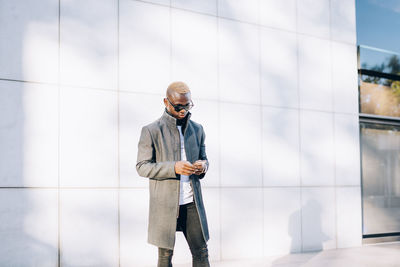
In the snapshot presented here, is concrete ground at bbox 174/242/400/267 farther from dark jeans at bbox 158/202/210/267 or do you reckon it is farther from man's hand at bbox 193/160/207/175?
man's hand at bbox 193/160/207/175

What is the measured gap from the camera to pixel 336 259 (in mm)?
6785

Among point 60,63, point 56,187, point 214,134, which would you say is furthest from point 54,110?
point 214,134

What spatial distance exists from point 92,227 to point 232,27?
377cm

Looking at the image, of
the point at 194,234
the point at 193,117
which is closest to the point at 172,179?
the point at 194,234

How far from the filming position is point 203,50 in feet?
22.1

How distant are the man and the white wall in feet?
7.94

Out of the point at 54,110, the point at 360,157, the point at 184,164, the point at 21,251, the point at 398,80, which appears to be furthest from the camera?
the point at 398,80

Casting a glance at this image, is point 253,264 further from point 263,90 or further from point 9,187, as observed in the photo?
point 9,187

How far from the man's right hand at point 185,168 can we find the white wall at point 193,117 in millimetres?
2774

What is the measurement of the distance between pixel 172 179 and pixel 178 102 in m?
0.60

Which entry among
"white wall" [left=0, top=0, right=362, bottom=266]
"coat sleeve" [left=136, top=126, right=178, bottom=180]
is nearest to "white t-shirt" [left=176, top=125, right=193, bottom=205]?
"coat sleeve" [left=136, top=126, right=178, bottom=180]

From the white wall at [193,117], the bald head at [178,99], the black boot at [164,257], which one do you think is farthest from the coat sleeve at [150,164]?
the white wall at [193,117]

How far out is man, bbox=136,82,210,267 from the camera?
3354 millimetres

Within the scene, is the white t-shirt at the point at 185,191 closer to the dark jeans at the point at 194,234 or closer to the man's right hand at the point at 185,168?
the dark jeans at the point at 194,234
